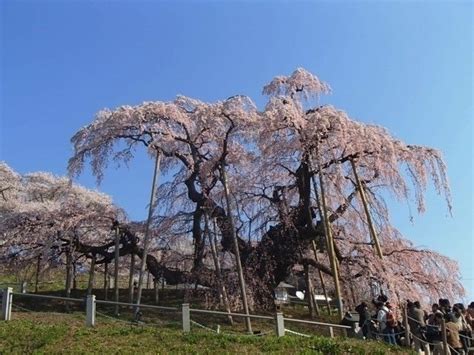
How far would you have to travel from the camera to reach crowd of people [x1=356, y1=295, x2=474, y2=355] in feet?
37.9

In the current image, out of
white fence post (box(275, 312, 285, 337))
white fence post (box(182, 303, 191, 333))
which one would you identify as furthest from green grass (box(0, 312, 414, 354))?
white fence post (box(275, 312, 285, 337))

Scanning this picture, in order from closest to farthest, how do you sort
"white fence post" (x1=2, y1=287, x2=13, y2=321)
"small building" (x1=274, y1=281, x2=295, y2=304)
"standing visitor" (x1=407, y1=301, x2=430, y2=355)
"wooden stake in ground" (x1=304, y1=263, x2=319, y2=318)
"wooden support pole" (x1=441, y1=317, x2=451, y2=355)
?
"wooden support pole" (x1=441, y1=317, x2=451, y2=355) < "standing visitor" (x1=407, y1=301, x2=430, y2=355) < "white fence post" (x1=2, y1=287, x2=13, y2=321) < "wooden stake in ground" (x1=304, y1=263, x2=319, y2=318) < "small building" (x1=274, y1=281, x2=295, y2=304)

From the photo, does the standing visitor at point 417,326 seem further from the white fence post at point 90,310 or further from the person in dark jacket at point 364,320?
the white fence post at point 90,310

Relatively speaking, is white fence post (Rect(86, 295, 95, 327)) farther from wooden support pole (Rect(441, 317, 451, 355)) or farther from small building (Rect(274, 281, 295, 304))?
small building (Rect(274, 281, 295, 304))

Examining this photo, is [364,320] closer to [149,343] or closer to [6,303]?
Answer: [149,343]

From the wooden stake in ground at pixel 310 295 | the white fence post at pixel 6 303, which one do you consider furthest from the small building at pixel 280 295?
the white fence post at pixel 6 303

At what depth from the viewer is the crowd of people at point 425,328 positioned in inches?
455

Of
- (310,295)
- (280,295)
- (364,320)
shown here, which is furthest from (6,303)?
(280,295)

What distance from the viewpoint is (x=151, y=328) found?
38.2 feet

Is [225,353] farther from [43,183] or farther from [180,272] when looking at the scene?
[43,183]

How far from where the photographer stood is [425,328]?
12203 millimetres

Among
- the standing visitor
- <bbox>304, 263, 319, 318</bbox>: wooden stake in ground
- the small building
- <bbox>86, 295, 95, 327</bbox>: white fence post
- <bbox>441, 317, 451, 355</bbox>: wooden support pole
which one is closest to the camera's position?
<bbox>441, 317, 451, 355</bbox>: wooden support pole

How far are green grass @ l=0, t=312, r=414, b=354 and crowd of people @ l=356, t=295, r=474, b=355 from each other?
1.12 meters

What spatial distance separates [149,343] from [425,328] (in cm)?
649
